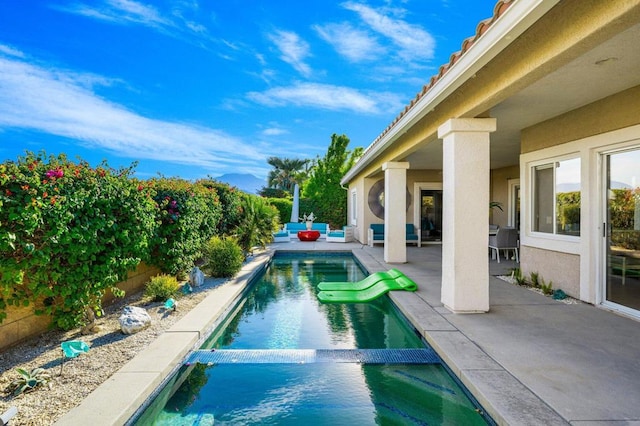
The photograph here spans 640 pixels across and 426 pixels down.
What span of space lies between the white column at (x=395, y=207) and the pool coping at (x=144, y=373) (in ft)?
20.1

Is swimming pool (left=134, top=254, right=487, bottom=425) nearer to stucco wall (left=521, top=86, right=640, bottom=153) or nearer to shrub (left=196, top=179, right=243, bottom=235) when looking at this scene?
stucco wall (left=521, top=86, right=640, bottom=153)

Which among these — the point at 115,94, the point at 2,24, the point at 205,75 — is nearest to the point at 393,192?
the point at 2,24

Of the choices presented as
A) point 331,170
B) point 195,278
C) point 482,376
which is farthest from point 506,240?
point 331,170

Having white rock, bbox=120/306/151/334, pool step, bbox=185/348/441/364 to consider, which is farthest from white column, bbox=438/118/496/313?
white rock, bbox=120/306/151/334

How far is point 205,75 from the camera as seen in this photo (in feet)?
74.4

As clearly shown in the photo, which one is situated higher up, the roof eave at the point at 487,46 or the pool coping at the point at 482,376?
the roof eave at the point at 487,46

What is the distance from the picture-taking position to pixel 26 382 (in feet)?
→ 12.0

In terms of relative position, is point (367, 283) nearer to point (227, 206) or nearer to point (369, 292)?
point (369, 292)

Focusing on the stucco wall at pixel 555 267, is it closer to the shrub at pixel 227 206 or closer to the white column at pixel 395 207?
the white column at pixel 395 207

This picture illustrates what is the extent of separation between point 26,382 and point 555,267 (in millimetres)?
8244

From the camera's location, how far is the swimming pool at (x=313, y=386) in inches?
142

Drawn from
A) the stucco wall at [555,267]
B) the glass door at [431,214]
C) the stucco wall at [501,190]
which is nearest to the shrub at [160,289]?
the stucco wall at [555,267]

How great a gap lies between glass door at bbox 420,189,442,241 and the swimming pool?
11914 mm

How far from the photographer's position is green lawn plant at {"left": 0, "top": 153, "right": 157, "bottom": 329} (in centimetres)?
409
